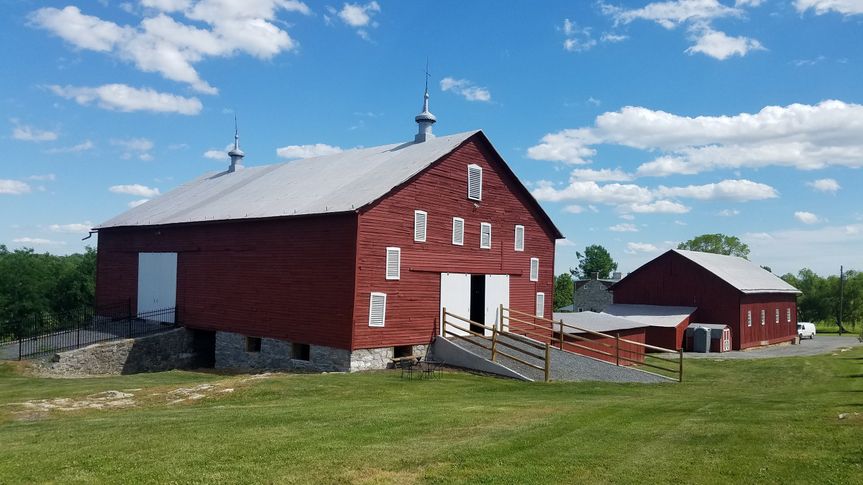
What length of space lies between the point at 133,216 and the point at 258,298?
45.9ft

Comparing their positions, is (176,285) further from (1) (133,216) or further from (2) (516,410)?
(2) (516,410)

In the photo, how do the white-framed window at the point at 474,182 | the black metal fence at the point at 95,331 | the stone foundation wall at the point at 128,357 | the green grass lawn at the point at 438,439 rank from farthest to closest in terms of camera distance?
the black metal fence at the point at 95,331 < the white-framed window at the point at 474,182 < the stone foundation wall at the point at 128,357 < the green grass lawn at the point at 438,439

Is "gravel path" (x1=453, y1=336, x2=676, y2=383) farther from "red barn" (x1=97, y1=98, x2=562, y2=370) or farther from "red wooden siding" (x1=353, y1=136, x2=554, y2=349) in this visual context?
"red barn" (x1=97, y1=98, x2=562, y2=370)

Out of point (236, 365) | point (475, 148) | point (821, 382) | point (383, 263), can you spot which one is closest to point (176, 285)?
point (236, 365)

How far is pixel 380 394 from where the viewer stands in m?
17.1

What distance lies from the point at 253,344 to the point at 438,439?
17.0 meters

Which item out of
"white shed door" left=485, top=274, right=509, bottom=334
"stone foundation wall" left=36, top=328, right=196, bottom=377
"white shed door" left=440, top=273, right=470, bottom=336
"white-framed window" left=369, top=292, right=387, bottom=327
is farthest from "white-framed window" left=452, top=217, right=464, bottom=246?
"stone foundation wall" left=36, top=328, right=196, bottom=377

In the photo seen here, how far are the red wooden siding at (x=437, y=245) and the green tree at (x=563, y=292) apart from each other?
58.9 metres

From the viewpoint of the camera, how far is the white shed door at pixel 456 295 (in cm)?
2466

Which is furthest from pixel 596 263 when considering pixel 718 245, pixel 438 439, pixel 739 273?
pixel 438 439

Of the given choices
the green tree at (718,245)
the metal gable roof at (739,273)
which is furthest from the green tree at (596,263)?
the metal gable roof at (739,273)

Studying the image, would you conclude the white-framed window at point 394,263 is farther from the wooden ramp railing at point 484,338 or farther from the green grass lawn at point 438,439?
the green grass lawn at point 438,439

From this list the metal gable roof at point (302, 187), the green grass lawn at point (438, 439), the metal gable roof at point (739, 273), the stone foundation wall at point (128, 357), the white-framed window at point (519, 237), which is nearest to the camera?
the green grass lawn at point (438, 439)

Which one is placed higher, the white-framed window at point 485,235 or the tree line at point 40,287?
the white-framed window at point 485,235
